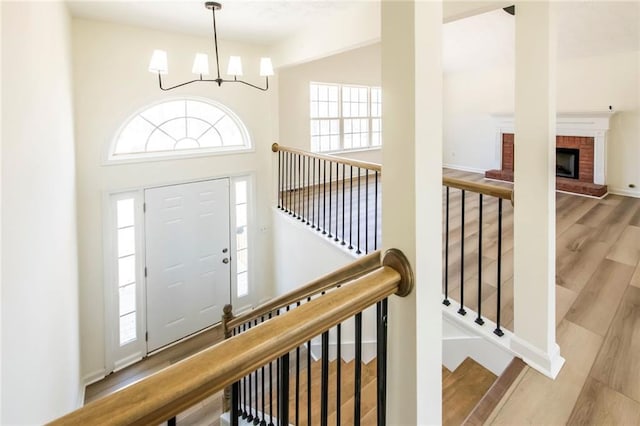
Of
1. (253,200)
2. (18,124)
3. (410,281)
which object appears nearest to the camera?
(410,281)

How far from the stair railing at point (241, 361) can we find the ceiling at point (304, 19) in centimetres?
316

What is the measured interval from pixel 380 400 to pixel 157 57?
133 inches

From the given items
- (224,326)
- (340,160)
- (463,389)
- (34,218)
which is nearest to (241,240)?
(340,160)

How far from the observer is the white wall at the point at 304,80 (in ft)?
20.8

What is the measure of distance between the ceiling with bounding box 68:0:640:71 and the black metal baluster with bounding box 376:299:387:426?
3162 millimetres

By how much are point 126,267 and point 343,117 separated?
487 centimetres

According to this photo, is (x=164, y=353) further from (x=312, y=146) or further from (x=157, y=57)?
(x=312, y=146)

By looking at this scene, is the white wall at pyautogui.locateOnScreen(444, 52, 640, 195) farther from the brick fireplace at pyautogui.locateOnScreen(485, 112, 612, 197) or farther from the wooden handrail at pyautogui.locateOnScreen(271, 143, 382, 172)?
the wooden handrail at pyautogui.locateOnScreen(271, 143, 382, 172)

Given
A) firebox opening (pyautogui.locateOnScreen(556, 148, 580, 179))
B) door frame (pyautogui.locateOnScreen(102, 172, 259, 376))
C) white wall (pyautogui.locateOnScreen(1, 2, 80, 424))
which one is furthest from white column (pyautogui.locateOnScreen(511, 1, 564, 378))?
firebox opening (pyautogui.locateOnScreen(556, 148, 580, 179))

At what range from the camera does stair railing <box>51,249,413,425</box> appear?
0.61m

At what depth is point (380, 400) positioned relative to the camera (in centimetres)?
118

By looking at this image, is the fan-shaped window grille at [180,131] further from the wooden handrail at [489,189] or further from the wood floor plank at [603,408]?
the wood floor plank at [603,408]

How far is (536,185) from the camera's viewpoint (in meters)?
1.87

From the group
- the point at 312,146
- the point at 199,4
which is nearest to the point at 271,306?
the point at 199,4
